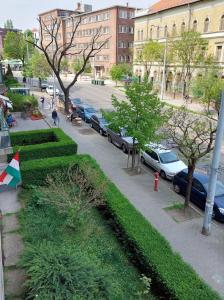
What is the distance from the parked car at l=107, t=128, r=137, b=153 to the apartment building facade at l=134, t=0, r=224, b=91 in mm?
23794

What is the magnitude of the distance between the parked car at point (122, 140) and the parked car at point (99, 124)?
179 cm

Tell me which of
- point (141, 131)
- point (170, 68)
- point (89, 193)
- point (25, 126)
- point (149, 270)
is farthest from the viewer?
point (170, 68)

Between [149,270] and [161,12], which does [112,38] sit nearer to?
[161,12]

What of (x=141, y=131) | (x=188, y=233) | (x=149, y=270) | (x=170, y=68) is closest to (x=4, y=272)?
(x=149, y=270)

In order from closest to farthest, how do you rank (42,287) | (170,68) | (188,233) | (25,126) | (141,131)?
(42,287) < (188,233) < (141,131) < (25,126) < (170,68)

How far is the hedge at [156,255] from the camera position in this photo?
7.59 meters

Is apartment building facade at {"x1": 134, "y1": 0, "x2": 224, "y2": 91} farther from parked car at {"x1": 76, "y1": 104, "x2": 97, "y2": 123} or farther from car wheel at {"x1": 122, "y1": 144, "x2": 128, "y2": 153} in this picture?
car wheel at {"x1": 122, "y1": 144, "x2": 128, "y2": 153}

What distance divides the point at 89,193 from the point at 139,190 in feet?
12.1

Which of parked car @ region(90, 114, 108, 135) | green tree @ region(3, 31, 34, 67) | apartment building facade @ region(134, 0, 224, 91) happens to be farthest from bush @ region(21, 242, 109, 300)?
green tree @ region(3, 31, 34, 67)

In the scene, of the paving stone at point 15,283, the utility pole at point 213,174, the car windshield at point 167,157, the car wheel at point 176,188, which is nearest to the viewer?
the paving stone at point 15,283

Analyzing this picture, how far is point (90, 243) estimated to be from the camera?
10422mm

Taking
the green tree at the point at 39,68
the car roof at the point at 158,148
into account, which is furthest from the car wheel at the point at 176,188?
the green tree at the point at 39,68

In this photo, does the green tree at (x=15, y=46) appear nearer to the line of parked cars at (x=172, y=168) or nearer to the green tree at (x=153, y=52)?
Result: the green tree at (x=153, y=52)

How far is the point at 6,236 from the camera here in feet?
35.1
